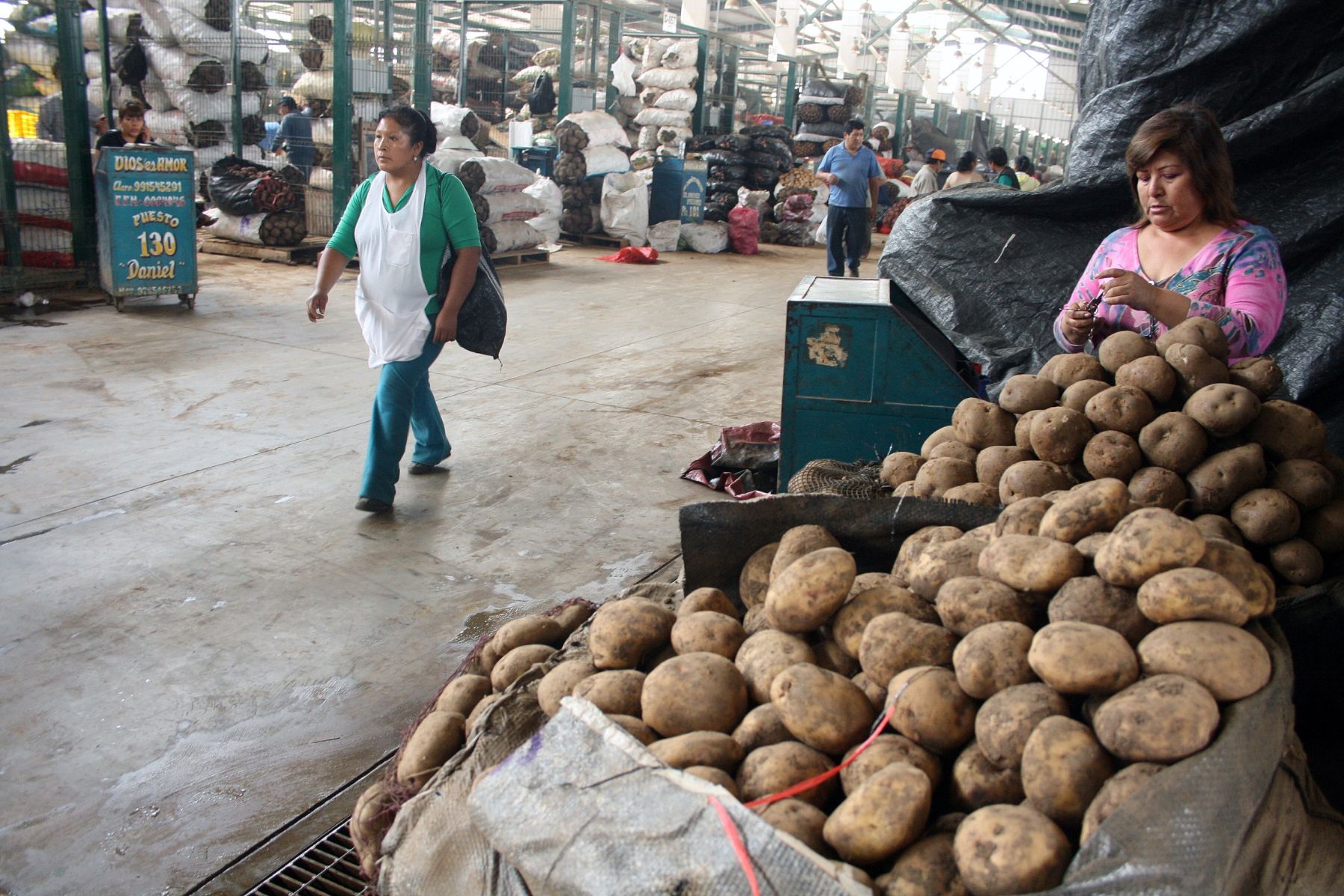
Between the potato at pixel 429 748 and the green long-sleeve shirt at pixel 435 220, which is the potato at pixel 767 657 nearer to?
the potato at pixel 429 748

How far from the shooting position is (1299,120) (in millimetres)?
3438

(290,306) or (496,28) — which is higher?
(496,28)

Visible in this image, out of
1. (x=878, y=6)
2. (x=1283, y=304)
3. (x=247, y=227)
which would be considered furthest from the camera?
(x=878, y=6)

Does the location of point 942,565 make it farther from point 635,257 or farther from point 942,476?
point 635,257

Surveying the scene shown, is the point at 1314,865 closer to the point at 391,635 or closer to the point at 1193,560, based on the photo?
the point at 1193,560

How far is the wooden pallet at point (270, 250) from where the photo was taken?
10.7 meters

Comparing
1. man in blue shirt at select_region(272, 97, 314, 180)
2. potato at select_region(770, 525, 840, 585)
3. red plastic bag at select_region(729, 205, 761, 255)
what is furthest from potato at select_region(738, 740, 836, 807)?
red plastic bag at select_region(729, 205, 761, 255)

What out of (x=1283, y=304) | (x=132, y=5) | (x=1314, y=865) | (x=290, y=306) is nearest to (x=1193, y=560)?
(x=1314, y=865)

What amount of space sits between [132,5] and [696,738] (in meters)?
11.7

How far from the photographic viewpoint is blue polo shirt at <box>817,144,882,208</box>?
32.1ft

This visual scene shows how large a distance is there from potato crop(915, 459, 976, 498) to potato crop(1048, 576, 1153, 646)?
2.50ft

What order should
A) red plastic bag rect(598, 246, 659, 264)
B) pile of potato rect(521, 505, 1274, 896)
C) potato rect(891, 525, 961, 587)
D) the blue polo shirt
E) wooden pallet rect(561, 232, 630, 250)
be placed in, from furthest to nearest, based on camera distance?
wooden pallet rect(561, 232, 630, 250)
red plastic bag rect(598, 246, 659, 264)
the blue polo shirt
potato rect(891, 525, 961, 587)
pile of potato rect(521, 505, 1274, 896)

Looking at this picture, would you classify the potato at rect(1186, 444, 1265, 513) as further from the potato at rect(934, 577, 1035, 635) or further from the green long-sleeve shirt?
the green long-sleeve shirt

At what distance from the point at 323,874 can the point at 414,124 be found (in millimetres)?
2868
